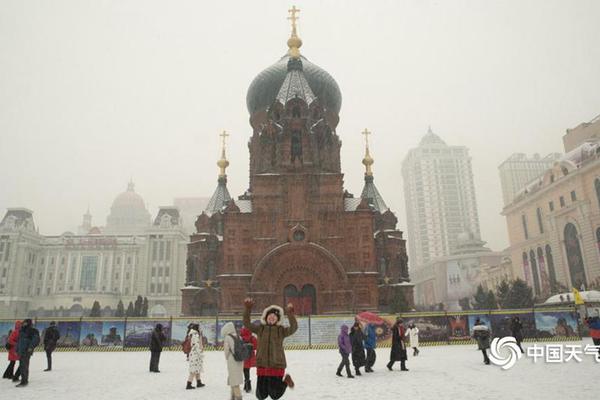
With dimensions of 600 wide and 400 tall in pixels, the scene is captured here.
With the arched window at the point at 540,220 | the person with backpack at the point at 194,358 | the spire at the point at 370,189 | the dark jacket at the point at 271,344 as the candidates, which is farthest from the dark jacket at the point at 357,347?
the arched window at the point at 540,220

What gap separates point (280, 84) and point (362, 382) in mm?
35583

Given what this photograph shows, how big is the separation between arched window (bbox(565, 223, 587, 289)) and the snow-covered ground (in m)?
38.9

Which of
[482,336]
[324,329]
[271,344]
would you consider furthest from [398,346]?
[324,329]

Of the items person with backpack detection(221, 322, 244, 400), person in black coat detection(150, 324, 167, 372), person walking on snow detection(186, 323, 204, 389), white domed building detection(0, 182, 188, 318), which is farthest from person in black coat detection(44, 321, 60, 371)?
white domed building detection(0, 182, 188, 318)

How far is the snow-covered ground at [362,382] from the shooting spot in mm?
10391

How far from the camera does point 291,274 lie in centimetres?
3256

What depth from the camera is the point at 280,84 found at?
144ft

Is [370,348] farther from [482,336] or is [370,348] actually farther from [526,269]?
[526,269]

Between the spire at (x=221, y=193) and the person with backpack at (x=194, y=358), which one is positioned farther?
the spire at (x=221, y=193)

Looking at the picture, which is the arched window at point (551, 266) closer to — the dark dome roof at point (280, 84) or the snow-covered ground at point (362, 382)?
the dark dome roof at point (280, 84)

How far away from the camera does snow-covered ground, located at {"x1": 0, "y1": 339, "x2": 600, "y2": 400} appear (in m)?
10.4

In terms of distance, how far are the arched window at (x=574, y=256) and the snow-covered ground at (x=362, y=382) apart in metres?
38.9

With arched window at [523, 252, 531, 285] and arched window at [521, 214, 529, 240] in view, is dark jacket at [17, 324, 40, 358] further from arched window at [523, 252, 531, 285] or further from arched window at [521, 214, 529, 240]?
arched window at [521, 214, 529, 240]

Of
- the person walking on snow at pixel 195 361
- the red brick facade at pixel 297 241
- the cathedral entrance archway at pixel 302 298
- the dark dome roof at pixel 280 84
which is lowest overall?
the person walking on snow at pixel 195 361
